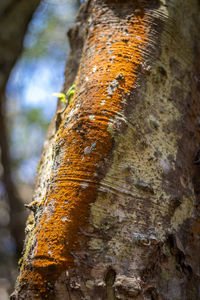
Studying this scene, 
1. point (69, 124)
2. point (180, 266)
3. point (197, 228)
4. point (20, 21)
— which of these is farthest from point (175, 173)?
point (20, 21)

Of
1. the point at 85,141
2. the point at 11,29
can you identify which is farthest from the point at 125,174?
the point at 11,29

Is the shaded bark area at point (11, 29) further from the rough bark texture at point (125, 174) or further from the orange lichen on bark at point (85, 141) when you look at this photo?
the orange lichen on bark at point (85, 141)

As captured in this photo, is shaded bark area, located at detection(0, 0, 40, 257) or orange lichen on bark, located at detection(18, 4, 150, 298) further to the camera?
shaded bark area, located at detection(0, 0, 40, 257)

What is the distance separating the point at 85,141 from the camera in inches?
43.4

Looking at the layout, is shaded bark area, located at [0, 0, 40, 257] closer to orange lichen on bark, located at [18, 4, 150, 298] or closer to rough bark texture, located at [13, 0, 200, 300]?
rough bark texture, located at [13, 0, 200, 300]

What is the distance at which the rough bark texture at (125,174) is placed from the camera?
1.00 m

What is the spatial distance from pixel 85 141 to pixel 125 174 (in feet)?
0.64

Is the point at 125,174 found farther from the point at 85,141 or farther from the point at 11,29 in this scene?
the point at 11,29

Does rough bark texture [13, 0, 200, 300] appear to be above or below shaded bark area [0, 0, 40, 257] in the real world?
below

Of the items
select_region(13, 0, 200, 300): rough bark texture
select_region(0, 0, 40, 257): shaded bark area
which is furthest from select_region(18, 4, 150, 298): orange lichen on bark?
select_region(0, 0, 40, 257): shaded bark area

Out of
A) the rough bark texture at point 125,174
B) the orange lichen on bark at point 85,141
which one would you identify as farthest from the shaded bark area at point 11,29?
the orange lichen on bark at point 85,141

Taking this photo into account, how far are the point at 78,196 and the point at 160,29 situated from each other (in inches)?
33.2

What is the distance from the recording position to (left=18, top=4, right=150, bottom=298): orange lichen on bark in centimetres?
100

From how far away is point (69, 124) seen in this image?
3.87ft
